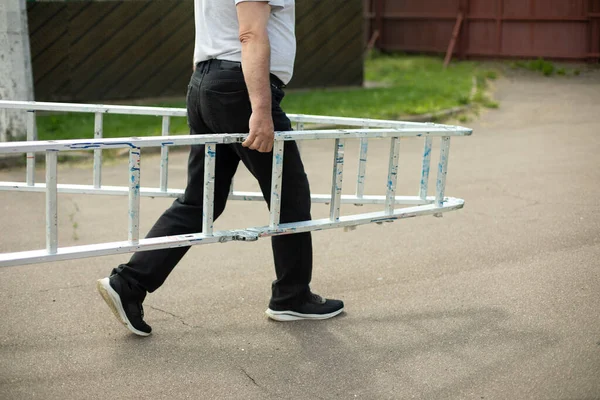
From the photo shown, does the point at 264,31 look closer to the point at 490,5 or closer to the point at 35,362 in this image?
the point at 35,362

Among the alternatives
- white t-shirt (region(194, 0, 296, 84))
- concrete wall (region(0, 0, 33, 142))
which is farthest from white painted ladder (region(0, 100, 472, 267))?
concrete wall (region(0, 0, 33, 142))

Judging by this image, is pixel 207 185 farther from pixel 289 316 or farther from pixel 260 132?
pixel 289 316

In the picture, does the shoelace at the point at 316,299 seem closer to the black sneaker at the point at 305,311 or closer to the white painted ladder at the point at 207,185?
the black sneaker at the point at 305,311

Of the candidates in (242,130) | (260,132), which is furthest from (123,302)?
(260,132)

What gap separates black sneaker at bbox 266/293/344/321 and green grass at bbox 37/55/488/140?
227 inches

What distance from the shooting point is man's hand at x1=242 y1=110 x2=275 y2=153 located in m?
3.71

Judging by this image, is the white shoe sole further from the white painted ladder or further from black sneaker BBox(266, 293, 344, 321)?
the white painted ladder

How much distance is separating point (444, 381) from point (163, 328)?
1.54m

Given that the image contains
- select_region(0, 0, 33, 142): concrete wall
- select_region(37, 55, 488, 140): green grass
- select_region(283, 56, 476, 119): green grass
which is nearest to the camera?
select_region(0, 0, 33, 142): concrete wall

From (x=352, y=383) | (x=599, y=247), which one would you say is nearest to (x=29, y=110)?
(x=352, y=383)

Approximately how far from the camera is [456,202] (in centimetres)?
458

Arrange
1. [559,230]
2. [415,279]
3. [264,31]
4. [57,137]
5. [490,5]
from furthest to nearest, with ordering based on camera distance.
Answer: [490,5], [57,137], [559,230], [415,279], [264,31]

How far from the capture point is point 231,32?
12.6 feet

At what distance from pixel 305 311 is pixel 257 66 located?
145cm
